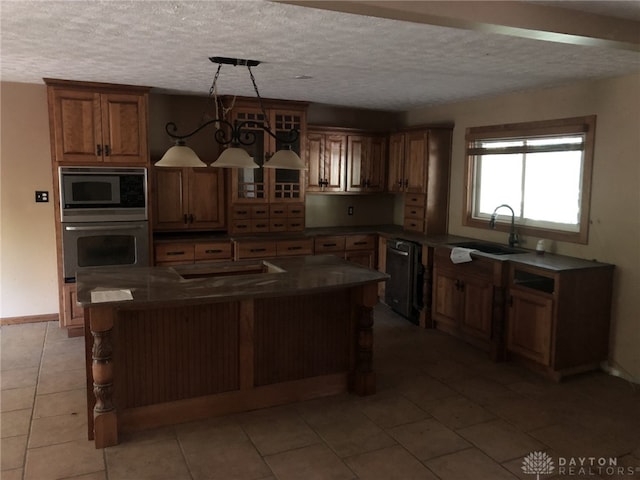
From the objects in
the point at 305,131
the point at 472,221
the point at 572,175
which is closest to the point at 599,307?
the point at 572,175

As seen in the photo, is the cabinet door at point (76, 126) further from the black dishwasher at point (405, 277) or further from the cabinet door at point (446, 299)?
the cabinet door at point (446, 299)

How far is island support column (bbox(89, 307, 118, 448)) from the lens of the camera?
2848mm

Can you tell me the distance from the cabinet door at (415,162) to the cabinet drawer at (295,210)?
4.08ft

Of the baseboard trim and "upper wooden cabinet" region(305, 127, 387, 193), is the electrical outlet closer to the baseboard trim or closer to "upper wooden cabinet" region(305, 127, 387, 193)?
the baseboard trim

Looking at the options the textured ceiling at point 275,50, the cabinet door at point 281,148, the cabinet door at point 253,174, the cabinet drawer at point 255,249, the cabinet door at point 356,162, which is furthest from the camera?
the cabinet door at point 356,162

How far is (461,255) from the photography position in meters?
4.64

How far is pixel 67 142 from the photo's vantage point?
462cm

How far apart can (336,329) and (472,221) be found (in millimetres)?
2480

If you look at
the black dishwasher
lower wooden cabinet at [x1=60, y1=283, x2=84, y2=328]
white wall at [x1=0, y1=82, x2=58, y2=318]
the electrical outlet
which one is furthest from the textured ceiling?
lower wooden cabinet at [x1=60, y1=283, x2=84, y2=328]

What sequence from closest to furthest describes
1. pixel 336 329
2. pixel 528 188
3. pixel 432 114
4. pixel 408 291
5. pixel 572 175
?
pixel 336 329, pixel 572 175, pixel 528 188, pixel 408 291, pixel 432 114

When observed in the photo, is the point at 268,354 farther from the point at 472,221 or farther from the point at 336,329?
the point at 472,221

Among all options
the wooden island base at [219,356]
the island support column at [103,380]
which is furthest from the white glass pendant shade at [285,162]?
the island support column at [103,380]

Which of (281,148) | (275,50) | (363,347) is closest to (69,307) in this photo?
(281,148)

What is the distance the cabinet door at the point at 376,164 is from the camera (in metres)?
6.30
